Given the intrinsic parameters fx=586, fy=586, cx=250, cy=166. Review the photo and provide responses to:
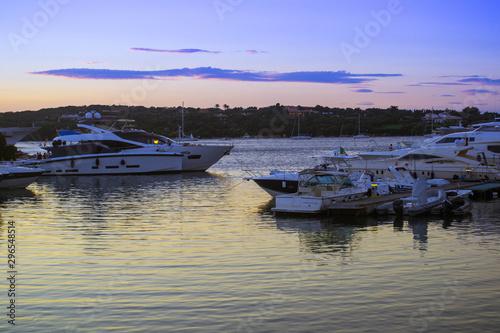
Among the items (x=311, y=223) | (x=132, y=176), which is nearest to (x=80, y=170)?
(x=132, y=176)

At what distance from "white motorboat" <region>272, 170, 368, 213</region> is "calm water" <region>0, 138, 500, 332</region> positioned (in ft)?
2.36

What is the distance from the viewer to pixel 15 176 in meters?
36.4

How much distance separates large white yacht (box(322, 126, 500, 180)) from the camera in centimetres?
3869

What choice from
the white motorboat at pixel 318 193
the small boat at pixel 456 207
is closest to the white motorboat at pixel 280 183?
the white motorboat at pixel 318 193

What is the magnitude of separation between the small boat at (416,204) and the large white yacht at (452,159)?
10.9 m

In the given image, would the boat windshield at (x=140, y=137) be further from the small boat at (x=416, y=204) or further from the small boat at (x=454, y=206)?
the small boat at (x=454, y=206)

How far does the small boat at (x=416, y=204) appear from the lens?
25.0 m

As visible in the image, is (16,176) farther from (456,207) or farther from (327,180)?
(456,207)

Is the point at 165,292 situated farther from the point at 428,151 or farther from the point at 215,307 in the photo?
the point at 428,151

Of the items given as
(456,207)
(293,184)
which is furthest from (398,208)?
(293,184)

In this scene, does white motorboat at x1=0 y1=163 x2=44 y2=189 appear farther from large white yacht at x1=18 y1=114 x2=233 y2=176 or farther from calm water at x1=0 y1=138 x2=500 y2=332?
Answer: large white yacht at x1=18 y1=114 x2=233 y2=176

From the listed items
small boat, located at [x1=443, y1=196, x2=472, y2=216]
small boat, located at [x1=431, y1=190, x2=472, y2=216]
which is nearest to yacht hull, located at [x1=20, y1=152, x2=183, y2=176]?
small boat, located at [x1=431, y1=190, x2=472, y2=216]

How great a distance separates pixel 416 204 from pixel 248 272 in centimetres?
1253

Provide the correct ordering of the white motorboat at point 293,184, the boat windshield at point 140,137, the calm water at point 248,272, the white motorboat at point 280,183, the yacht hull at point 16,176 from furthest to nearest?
1. the boat windshield at point 140,137
2. the yacht hull at point 16,176
3. the white motorboat at point 280,183
4. the white motorboat at point 293,184
5. the calm water at point 248,272
